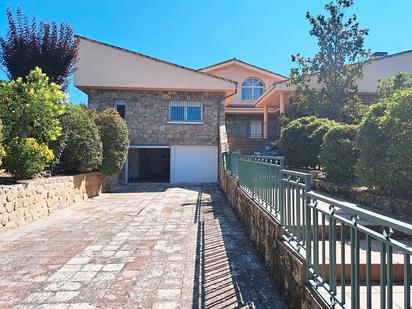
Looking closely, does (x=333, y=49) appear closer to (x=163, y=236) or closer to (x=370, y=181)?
(x=370, y=181)

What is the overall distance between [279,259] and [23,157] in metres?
6.69

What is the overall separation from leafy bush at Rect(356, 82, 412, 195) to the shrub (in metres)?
9.57

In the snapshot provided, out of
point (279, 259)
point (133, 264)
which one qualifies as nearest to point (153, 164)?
point (133, 264)

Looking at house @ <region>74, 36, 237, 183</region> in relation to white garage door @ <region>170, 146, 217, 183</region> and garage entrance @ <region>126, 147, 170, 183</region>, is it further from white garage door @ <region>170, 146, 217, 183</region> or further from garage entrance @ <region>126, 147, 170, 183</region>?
garage entrance @ <region>126, 147, 170, 183</region>

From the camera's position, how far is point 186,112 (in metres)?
18.1

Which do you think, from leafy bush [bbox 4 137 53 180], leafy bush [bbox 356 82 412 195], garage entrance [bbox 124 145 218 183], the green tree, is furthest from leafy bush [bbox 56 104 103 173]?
the green tree

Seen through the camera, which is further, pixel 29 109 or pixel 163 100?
pixel 163 100

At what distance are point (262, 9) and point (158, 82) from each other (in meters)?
7.12

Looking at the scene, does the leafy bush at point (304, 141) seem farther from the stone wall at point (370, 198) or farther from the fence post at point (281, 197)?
the fence post at point (281, 197)

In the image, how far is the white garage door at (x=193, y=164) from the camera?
18234 mm

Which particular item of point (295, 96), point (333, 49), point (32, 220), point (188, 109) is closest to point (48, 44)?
point (188, 109)

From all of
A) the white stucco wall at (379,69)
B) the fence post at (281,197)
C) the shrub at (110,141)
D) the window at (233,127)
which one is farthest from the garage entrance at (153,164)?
the fence post at (281,197)

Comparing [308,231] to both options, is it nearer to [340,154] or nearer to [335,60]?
[340,154]

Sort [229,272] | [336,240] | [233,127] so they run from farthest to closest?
[233,127] < [229,272] < [336,240]
